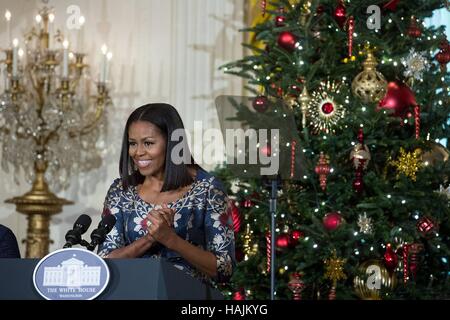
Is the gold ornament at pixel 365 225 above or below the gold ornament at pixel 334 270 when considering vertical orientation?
above

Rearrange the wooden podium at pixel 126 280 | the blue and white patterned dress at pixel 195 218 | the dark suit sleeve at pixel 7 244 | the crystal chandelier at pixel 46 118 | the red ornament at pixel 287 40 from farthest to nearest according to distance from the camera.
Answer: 1. the crystal chandelier at pixel 46 118
2. the red ornament at pixel 287 40
3. the dark suit sleeve at pixel 7 244
4. the blue and white patterned dress at pixel 195 218
5. the wooden podium at pixel 126 280

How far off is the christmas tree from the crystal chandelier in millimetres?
1264

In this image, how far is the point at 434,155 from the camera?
18.4 ft

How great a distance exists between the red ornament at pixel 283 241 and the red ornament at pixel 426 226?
72 centimetres

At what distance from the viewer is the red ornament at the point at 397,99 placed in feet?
18.0

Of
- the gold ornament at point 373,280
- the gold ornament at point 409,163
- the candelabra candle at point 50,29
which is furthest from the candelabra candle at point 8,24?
the gold ornament at point 373,280

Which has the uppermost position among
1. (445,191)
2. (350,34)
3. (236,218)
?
(350,34)

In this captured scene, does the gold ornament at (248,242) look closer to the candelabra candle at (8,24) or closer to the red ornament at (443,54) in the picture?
the red ornament at (443,54)

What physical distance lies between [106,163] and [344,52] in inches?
75.3

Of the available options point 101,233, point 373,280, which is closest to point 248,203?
point 373,280

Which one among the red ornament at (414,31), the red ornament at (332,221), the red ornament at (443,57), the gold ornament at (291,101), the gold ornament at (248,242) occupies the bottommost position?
the gold ornament at (248,242)

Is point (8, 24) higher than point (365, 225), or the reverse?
point (8, 24)

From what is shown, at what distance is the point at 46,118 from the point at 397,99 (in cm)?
233

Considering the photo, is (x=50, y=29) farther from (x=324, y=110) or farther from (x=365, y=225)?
(x=365, y=225)
